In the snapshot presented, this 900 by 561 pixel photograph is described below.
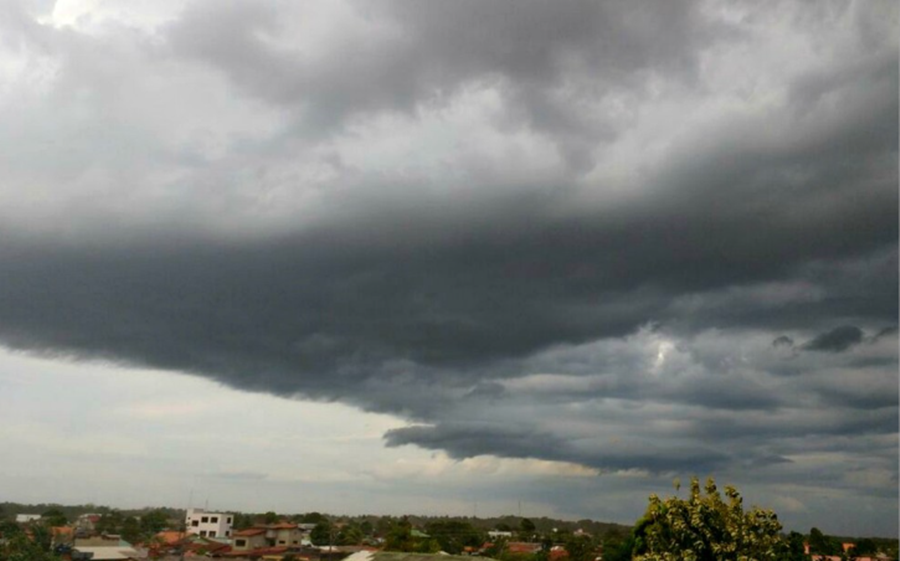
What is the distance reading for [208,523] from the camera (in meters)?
189

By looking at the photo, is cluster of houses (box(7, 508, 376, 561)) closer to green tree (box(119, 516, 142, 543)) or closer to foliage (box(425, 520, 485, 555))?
green tree (box(119, 516, 142, 543))

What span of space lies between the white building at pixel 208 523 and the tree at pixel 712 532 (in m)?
172

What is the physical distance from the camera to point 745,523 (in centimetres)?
3431

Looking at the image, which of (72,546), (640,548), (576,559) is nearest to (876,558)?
(576,559)

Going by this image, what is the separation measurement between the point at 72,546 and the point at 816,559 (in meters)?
121

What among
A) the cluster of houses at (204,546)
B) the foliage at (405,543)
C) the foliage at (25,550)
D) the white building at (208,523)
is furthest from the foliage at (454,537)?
the foliage at (25,550)

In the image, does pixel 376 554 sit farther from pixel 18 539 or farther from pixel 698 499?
pixel 18 539

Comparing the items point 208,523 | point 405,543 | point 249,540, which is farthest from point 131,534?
point 405,543

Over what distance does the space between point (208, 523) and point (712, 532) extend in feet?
584

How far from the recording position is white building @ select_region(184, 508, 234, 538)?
186500 millimetres

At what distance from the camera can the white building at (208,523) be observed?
186 metres

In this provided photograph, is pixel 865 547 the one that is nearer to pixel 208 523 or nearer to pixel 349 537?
pixel 349 537

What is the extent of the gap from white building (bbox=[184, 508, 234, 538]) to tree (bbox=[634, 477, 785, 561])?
171737 mm

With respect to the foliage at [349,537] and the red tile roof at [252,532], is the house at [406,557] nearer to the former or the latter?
the red tile roof at [252,532]
